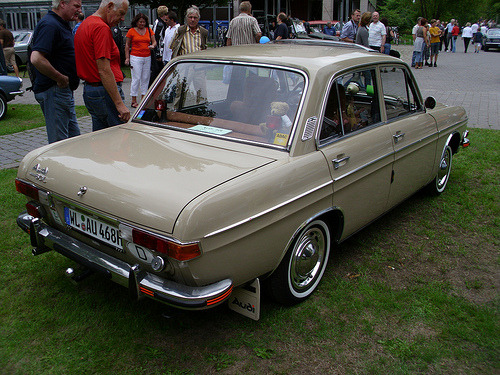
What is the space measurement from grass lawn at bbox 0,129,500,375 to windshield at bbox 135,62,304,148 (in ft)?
4.18

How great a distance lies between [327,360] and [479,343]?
1025 millimetres

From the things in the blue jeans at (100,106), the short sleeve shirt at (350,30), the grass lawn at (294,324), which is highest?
the short sleeve shirt at (350,30)

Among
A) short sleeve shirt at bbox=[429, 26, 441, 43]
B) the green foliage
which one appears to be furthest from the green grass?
the green foliage

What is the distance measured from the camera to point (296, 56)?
360 centimetres

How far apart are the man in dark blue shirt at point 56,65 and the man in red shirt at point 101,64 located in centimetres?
15

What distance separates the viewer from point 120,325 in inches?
123

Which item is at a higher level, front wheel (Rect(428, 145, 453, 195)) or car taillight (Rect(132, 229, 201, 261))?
car taillight (Rect(132, 229, 201, 261))

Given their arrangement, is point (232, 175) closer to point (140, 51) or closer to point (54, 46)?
point (54, 46)

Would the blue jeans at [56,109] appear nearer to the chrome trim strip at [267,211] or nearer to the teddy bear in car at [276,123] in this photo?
the teddy bear in car at [276,123]

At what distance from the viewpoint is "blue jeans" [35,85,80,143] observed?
16.4 feet

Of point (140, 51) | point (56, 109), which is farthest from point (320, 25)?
point (56, 109)

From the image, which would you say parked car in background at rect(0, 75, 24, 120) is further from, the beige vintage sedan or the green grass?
the beige vintage sedan

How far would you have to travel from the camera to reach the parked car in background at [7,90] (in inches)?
381

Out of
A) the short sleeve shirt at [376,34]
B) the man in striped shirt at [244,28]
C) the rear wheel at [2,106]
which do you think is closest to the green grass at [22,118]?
the rear wheel at [2,106]
